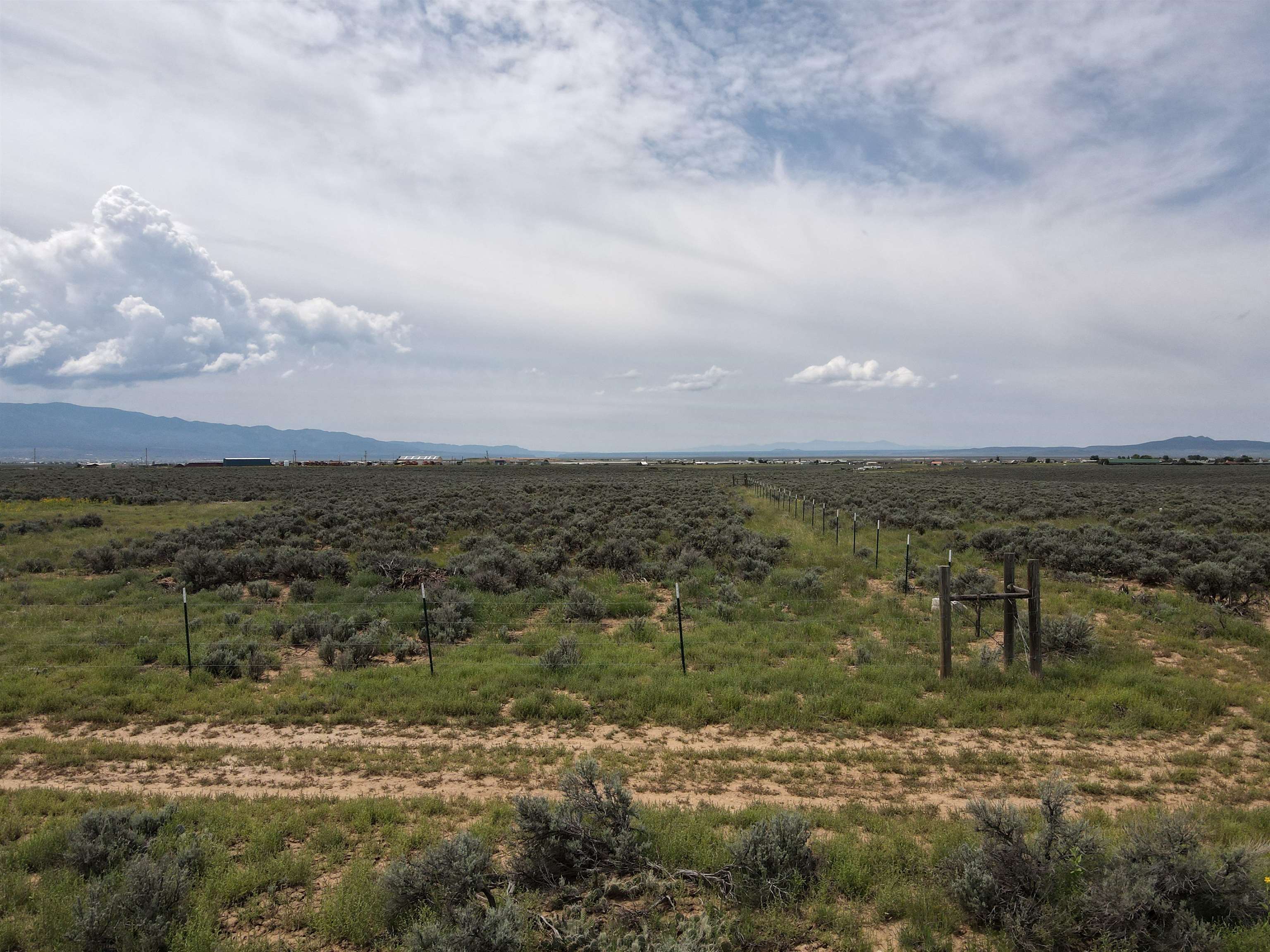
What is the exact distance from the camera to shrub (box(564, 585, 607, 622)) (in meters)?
13.7

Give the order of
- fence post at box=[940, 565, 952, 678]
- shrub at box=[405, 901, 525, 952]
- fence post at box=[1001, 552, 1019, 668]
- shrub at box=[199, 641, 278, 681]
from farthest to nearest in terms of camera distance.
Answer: shrub at box=[199, 641, 278, 681] < fence post at box=[1001, 552, 1019, 668] < fence post at box=[940, 565, 952, 678] < shrub at box=[405, 901, 525, 952]

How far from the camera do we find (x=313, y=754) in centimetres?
762

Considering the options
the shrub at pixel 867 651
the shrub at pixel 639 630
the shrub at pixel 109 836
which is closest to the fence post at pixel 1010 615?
the shrub at pixel 867 651

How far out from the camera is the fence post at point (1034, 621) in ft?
31.9

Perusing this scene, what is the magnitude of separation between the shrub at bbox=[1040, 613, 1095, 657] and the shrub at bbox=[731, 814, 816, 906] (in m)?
7.75

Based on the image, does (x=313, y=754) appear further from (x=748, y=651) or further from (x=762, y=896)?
(x=748, y=651)

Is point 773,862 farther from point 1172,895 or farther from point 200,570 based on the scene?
point 200,570

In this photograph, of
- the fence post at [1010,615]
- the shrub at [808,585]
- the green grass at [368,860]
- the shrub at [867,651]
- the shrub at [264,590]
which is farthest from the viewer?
the shrub at [264,590]

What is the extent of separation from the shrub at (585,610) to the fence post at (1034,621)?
8.04 m

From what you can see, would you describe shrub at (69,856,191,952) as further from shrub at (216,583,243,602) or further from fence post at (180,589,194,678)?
shrub at (216,583,243,602)

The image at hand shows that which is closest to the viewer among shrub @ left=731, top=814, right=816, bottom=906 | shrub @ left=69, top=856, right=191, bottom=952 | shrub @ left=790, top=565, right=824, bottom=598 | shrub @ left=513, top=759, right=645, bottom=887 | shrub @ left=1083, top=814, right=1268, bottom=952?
shrub @ left=1083, top=814, right=1268, bottom=952

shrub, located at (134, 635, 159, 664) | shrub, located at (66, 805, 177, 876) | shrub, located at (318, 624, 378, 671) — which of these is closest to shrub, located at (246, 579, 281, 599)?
shrub, located at (134, 635, 159, 664)

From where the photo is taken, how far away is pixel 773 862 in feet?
16.5

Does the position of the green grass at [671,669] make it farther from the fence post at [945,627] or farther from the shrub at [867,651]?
the fence post at [945,627]
